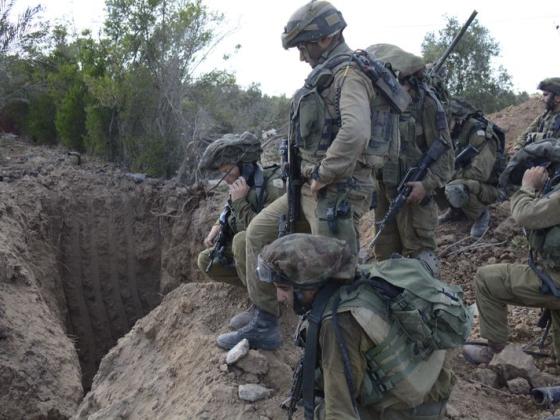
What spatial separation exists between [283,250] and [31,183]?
7688 mm

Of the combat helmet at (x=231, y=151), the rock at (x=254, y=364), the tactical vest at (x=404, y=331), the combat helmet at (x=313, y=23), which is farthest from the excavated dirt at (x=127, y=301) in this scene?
the combat helmet at (x=313, y=23)

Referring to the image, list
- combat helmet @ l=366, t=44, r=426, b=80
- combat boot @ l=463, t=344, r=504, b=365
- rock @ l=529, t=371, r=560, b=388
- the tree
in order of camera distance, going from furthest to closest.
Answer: the tree
combat helmet @ l=366, t=44, r=426, b=80
combat boot @ l=463, t=344, r=504, b=365
rock @ l=529, t=371, r=560, b=388

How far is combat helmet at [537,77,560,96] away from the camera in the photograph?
7133 millimetres

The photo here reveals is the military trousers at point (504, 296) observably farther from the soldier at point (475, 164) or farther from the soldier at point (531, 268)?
the soldier at point (475, 164)

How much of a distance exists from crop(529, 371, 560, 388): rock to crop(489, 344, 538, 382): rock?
0.9 inches

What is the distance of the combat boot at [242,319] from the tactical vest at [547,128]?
4.11m

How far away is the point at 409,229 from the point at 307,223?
3.91ft

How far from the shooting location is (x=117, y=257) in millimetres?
10125

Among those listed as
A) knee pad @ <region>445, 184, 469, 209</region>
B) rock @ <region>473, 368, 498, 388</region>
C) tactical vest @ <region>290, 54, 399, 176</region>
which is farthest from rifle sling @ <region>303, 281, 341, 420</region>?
knee pad @ <region>445, 184, 469, 209</region>

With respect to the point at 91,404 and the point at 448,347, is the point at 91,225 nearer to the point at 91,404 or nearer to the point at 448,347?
the point at 91,404

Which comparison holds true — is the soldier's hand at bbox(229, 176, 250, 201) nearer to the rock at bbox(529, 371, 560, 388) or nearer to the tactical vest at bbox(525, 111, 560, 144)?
the rock at bbox(529, 371, 560, 388)

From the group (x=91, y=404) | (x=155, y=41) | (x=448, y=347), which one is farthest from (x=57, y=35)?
(x=448, y=347)

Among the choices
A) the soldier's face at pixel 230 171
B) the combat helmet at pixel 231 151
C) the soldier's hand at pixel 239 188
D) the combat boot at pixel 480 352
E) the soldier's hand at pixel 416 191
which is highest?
the combat helmet at pixel 231 151

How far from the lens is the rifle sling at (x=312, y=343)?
2.93 meters
